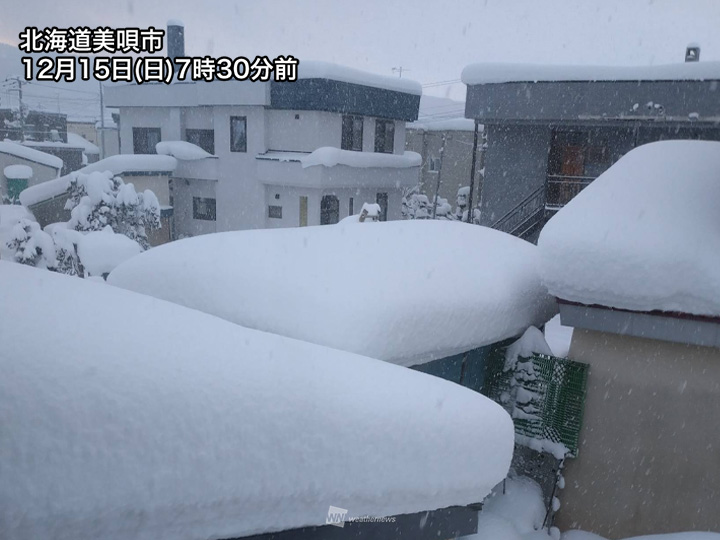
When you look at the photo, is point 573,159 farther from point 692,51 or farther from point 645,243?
point 645,243

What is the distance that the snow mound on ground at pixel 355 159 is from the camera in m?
19.1

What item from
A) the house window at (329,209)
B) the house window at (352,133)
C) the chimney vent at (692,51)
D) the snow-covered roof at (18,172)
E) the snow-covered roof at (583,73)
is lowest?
the house window at (329,209)

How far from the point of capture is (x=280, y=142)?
21156 mm

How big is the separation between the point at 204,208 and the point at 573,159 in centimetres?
1495

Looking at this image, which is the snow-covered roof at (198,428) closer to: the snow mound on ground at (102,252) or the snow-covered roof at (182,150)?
the snow mound on ground at (102,252)

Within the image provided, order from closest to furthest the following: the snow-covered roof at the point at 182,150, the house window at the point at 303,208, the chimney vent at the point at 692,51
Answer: the chimney vent at the point at 692,51 < the house window at the point at 303,208 < the snow-covered roof at the point at 182,150

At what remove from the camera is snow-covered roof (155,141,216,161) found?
72.0 ft

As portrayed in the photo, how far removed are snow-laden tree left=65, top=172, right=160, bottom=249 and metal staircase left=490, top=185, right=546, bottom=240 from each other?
11024mm

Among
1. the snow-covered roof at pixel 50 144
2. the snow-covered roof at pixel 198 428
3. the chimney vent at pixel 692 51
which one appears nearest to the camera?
the snow-covered roof at pixel 198 428

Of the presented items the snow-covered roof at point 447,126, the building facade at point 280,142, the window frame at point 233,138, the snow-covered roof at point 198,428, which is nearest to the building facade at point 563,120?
the building facade at point 280,142

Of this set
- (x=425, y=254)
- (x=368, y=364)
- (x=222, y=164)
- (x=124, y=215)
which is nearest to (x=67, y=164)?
(x=222, y=164)

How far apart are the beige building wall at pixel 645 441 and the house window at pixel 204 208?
19.9 metres

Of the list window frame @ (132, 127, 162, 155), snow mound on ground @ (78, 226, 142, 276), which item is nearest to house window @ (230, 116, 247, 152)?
window frame @ (132, 127, 162, 155)

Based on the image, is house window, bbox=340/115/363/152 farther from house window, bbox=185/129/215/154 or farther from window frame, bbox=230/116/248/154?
house window, bbox=185/129/215/154
